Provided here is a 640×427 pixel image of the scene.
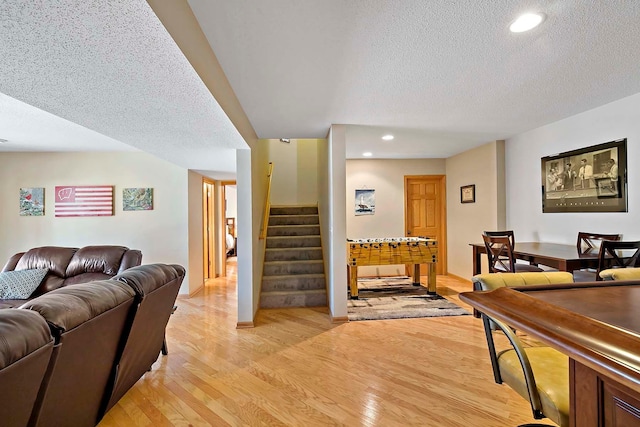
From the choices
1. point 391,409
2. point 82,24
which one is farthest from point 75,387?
point 391,409

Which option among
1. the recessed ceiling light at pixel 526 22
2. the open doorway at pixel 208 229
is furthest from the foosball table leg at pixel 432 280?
the open doorway at pixel 208 229

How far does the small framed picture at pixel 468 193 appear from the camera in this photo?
5.29 meters

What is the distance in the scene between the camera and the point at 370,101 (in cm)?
299

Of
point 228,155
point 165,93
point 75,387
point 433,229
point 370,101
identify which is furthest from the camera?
point 433,229

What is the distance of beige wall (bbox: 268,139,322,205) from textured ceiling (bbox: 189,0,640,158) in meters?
3.30

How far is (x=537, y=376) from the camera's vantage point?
1.30 metres

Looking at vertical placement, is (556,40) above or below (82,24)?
above

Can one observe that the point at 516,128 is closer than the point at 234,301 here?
Yes

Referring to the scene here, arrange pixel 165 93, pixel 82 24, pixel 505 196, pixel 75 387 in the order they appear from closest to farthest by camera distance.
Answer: pixel 82 24
pixel 75 387
pixel 165 93
pixel 505 196

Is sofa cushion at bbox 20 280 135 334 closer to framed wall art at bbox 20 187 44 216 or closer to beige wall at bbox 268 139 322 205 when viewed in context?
framed wall art at bbox 20 187 44 216

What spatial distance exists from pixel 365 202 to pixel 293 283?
2401mm

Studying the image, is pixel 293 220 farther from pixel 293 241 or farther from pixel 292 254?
pixel 292 254

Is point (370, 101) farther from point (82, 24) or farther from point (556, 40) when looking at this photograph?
point (82, 24)

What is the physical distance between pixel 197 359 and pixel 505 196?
473cm
